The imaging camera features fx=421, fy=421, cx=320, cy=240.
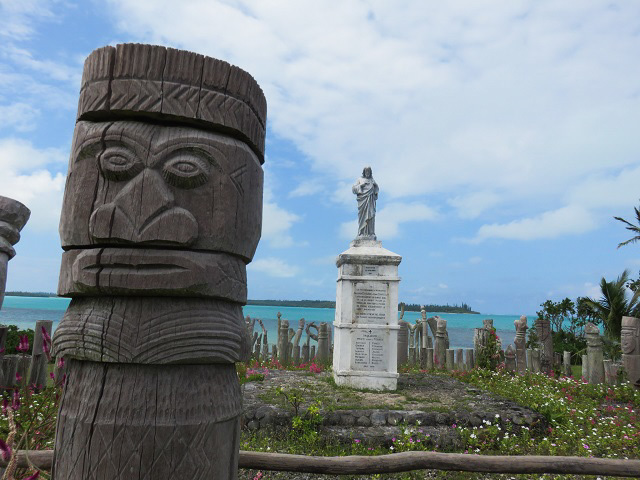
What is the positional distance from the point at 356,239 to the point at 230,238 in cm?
781

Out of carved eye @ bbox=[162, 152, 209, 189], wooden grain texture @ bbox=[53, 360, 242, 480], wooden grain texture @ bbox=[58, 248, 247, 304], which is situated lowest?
wooden grain texture @ bbox=[53, 360, 242, 480]

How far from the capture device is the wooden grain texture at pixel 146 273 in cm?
160

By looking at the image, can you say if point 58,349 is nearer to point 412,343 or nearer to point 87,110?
point 87,110

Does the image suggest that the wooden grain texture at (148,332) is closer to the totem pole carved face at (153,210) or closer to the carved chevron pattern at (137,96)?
the totem pole carved face at (153,210)

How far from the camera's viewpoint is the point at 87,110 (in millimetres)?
1818

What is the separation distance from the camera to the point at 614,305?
50.5 feet

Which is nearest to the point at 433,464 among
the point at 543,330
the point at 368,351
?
the point at 368,351

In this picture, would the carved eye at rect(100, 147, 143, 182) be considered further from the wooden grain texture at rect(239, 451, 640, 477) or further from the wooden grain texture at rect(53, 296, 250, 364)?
the wooden grain texture at rect(239, 451, 640, 477)

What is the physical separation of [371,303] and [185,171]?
24.2 ft

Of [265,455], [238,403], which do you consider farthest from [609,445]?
[238,403]

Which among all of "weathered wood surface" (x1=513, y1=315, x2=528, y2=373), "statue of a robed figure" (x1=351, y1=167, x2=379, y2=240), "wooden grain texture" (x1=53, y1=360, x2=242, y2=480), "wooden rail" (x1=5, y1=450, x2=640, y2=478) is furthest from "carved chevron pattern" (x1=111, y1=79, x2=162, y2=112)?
"weathered wood surface" (x1=513, y1=315, x2=528, y2=373)

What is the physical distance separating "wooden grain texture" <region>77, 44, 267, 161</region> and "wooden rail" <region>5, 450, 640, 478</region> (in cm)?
223

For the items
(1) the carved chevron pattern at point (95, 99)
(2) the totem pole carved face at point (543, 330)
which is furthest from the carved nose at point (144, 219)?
(2) the totem pole carved face at point (543, 330)

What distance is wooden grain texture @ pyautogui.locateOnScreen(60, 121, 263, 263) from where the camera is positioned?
1646 mm
